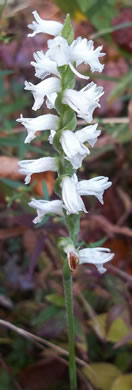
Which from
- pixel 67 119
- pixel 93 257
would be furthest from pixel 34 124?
pixel 93 257

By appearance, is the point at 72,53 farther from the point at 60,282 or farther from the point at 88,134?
the point at 60,282

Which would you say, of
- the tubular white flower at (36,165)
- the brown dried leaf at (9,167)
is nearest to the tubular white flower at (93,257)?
the tubular white flower at (36,165)

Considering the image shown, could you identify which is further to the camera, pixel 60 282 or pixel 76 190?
pixel 60 282

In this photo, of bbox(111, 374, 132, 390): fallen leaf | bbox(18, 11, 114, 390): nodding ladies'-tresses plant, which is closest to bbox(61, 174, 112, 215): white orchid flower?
bbox(18, 11, 114, 390): nodding ladies'-tresses plant

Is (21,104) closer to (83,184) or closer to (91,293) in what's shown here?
(91,293)

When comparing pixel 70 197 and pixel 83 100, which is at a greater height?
pixel 83 100

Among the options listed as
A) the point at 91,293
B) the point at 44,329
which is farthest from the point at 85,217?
the point at 44,329

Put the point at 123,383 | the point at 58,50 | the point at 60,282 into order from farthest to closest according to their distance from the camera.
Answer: the point at 60,282
the point at 123,383
the point at 58,50
